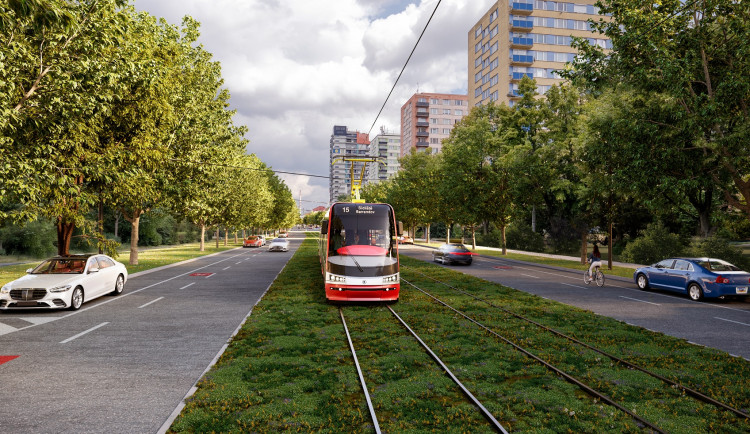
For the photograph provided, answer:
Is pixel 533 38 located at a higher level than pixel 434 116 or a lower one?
lower

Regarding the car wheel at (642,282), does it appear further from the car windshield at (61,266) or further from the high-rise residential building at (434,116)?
the high-rise residential building at (434,116)

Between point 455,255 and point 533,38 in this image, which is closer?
point 455,255

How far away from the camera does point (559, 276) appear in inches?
891

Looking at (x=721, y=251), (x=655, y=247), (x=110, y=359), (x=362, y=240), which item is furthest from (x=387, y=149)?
(x=110, y=359)

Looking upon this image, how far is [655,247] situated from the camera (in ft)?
95.9

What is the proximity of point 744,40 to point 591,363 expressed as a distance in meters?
12.8

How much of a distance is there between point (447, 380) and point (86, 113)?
11642mm

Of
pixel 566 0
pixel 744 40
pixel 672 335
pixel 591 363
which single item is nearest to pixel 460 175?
pixel 744 40

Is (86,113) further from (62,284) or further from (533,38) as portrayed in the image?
(533,38)

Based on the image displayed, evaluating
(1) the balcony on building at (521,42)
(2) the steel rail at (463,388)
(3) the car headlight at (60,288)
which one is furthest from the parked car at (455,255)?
(1) the balcony on building at (521,42)

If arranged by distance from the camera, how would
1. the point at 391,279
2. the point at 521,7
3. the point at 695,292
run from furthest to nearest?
the point at 521,7, the point at 695,292, the point at 391,279

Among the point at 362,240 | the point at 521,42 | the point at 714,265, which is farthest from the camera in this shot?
the point at 521,42

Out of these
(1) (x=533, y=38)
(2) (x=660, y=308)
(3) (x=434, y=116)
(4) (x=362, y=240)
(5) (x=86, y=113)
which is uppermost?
(3) (x=434, y=116)

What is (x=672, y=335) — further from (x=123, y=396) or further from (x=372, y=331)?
(x=123, y=396)
